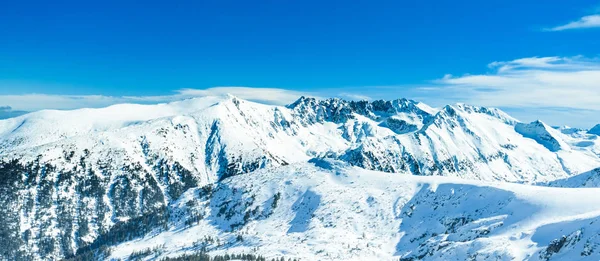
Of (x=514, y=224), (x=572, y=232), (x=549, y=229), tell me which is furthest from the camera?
(x=514, y=224)

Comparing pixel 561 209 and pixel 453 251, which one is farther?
pixel 561 209

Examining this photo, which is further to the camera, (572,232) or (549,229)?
(549,229)

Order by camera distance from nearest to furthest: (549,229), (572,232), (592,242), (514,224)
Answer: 1. (592,242)
2. (572,232)
3. (549,229)
4. (514,224)

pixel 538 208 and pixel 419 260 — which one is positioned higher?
pixel 538 208

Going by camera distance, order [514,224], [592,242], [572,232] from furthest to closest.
A: [514,224]
[572,232]
[592,242]

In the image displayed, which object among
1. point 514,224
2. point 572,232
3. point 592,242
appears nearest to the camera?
point 592,242

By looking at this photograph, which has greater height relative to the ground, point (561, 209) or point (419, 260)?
point (561, 209)

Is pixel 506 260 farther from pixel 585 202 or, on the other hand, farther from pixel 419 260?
pixel 585 202

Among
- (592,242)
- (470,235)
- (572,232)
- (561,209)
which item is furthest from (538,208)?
(592,242)

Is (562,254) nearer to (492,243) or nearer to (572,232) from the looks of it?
(572,232)

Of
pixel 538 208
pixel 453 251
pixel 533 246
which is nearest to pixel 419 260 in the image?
pixel 453 251
